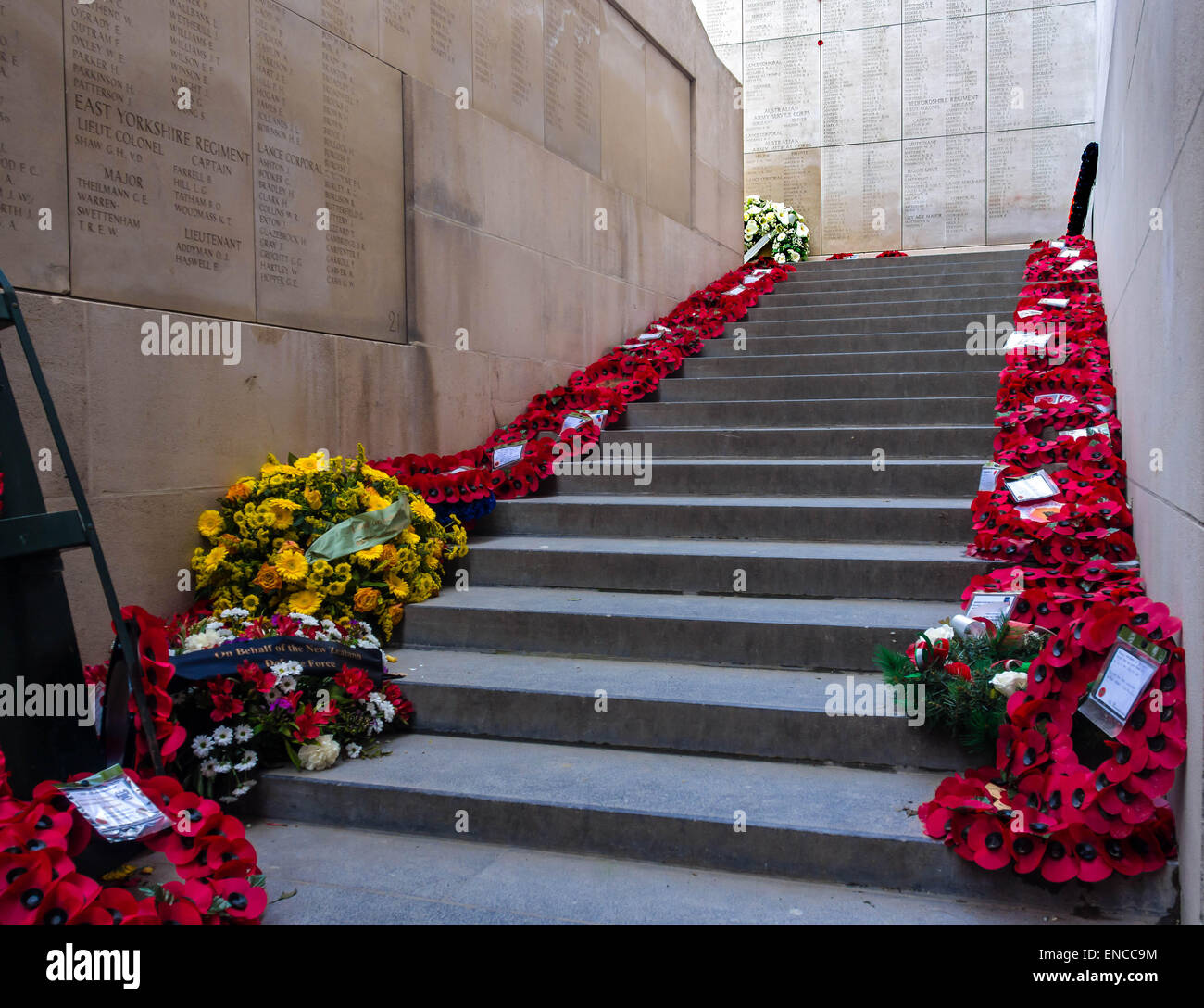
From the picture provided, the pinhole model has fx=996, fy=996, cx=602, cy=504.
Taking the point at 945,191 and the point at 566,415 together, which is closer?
the point at 566,415

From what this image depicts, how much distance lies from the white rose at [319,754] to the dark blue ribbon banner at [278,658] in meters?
0.25

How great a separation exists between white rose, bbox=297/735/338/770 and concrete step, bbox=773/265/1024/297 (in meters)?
Answer: 6.76

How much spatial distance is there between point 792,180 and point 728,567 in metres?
11.1

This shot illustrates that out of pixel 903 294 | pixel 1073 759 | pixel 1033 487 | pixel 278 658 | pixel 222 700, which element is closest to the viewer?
pixel 1073 759

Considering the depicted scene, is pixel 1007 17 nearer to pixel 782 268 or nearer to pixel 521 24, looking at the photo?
pixel 782 268

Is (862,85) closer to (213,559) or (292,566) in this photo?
(292,566)

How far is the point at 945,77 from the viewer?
1332cm

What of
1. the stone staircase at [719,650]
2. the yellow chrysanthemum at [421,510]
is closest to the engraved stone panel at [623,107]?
the stone staircase at [719,650]

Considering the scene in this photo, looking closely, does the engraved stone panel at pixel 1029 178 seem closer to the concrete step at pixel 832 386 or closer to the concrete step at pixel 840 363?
the concrete step at pixel 840 363

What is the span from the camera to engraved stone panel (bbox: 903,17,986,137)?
13.2 metres

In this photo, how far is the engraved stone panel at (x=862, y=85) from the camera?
1358 cm

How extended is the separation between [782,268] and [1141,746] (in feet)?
27.4

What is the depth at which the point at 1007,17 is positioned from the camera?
13008mm

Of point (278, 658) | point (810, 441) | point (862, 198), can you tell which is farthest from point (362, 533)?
point (862, 198)
